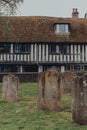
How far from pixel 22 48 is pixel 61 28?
505cm

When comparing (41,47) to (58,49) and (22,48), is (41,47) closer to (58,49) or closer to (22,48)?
(58,49)

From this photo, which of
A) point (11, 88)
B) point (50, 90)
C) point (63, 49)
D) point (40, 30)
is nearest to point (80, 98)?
point (50, 90)

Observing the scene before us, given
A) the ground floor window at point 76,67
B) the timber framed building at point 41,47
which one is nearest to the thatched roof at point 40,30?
the timber framed building at point 41,47

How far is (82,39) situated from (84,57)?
6.34 feet

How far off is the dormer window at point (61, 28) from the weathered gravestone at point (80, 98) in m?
35.8

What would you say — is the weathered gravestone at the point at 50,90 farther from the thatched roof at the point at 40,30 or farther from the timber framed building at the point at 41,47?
the thatched roof at the point at 40,30

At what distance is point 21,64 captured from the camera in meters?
45.9

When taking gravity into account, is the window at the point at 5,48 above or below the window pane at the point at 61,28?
below

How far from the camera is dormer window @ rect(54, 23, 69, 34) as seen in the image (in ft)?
157

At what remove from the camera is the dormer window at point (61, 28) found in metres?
47.9

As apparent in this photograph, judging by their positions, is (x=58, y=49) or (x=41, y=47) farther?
(x=58, y=49)

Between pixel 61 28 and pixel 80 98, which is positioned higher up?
pixel 61 28

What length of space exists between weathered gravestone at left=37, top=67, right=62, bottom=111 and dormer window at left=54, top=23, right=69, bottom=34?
109 ft

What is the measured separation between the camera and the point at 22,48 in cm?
4666
